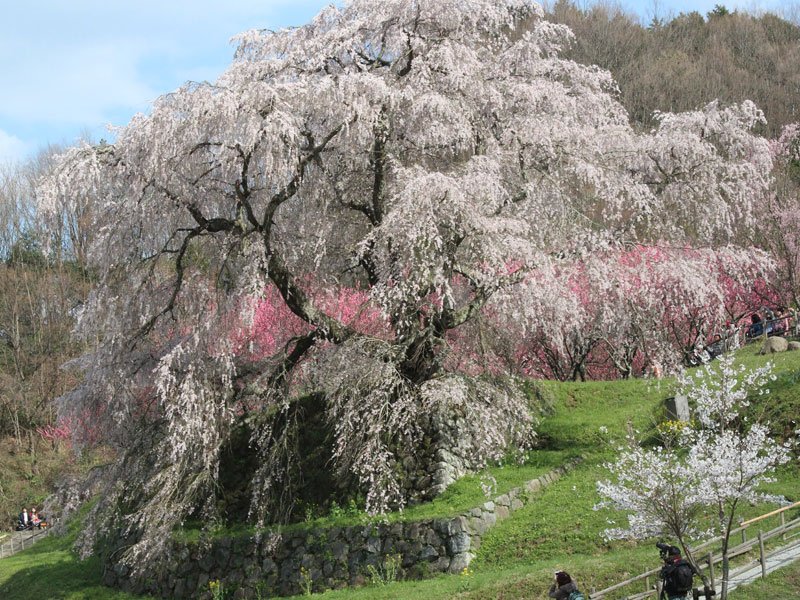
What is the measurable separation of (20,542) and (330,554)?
60.6ft

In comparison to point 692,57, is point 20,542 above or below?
below

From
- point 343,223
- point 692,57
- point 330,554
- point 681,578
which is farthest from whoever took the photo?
point 692,57

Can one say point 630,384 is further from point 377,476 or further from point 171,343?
point 171,343

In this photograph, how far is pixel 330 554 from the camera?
13336mm

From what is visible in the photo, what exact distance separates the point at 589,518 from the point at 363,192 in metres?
7.97

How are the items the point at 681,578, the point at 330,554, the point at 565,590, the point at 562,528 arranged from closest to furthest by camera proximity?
the point at 681,578 → the point at 565,590 → the point at 562,528 → the point at 330,554

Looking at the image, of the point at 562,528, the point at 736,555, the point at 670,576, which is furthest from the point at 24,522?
the point at 670,576

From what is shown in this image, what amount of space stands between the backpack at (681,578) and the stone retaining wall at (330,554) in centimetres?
480

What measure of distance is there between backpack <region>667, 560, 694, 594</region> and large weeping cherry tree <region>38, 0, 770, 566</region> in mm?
4896

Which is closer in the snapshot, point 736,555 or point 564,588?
point 564,588

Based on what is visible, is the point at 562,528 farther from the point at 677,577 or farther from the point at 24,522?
the point at 24,522

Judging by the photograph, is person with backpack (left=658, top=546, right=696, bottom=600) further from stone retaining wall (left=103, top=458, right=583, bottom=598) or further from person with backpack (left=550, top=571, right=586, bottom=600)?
stone retaining wall (left=103, top=458, right=583, bottom=598)

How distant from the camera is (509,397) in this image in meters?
13.8

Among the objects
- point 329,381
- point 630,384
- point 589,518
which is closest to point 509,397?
point 589,518
